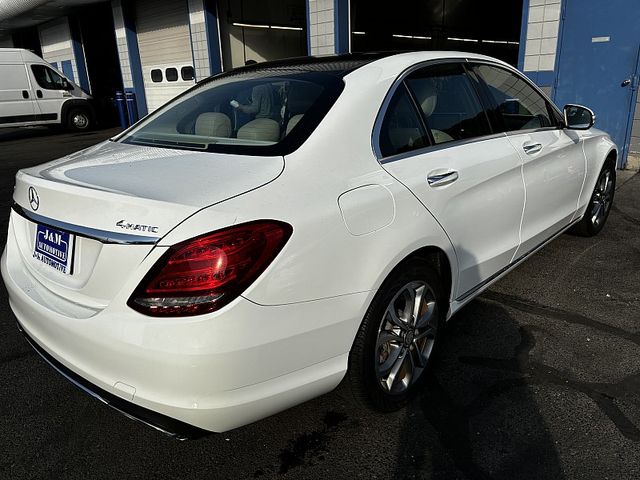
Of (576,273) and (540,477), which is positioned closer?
(540,477)

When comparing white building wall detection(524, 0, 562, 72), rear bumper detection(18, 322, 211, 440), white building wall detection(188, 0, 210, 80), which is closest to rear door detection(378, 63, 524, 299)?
rear bumper detection(18, 322, 211, 440)

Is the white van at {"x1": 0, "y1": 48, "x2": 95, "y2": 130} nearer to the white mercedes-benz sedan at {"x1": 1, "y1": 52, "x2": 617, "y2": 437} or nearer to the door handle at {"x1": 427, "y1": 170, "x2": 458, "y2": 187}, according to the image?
the white mercedes-benz sedan at {"x1": 1, "y1": 52, "x2": 617, "y2": 437}

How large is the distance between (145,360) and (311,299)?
59 cm

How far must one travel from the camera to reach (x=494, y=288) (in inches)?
151

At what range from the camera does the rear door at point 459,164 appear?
93.7 inches

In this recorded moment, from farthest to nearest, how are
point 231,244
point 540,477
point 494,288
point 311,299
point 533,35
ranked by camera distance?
point 533,35 < point 494,288 < point 540,477 < point 311,299 < point 231,244

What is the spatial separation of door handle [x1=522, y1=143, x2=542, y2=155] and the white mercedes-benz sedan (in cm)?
19

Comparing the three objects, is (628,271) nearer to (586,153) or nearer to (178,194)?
(586,153)

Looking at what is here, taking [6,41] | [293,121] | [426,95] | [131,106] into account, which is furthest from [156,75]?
[6,41]

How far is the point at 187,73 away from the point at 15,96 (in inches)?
193

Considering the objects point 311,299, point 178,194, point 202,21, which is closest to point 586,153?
point 311,299

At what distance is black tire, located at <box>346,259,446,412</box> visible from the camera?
83.6 inches

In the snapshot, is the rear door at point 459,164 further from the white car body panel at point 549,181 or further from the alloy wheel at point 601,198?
the alloy wheel at point 601,198

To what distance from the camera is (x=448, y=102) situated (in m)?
2.85
